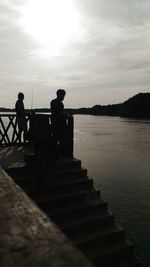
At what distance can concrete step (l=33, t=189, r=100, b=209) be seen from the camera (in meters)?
7.89

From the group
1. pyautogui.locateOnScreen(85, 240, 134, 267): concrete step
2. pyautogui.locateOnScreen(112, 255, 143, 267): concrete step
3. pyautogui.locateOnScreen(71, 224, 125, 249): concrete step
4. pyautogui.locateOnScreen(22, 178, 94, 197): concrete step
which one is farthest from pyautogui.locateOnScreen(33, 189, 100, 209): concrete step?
pyautogui.locateOnScreen(112, 255, 143, 267): concrete step

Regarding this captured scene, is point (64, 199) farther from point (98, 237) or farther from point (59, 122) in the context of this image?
point (59, 122)

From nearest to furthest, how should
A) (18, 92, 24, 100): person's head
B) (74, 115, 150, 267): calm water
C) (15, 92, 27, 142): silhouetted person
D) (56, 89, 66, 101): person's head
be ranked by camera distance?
(56, 89, 66, 101): person's head < (15, 92, 27, 142): silhouetted person < (18, 92, 24, 100): person's head < (74, 115, 150, 267): calm water

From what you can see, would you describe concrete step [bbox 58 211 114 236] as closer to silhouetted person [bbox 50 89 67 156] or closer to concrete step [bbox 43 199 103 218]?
concrete step [bbox 43 199 103 218]

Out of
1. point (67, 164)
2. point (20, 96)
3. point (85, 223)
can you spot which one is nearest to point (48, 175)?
point (67, 164)

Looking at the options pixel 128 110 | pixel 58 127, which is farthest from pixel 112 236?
pixel 128 110

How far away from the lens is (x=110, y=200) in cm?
1877

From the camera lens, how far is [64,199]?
8.08m

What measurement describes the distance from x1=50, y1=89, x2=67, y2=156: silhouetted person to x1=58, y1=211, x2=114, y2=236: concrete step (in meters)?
2.63

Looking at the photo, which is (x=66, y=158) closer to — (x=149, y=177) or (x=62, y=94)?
(x=62, y=94)

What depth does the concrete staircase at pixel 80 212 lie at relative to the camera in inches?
289

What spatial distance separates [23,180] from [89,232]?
7.31 ft

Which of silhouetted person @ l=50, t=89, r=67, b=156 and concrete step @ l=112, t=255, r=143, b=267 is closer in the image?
concrete step @ l=112, t=255, r=143, b=267

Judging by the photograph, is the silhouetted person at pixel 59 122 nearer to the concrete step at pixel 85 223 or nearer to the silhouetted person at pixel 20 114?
the concrete step at pixel 85 223
